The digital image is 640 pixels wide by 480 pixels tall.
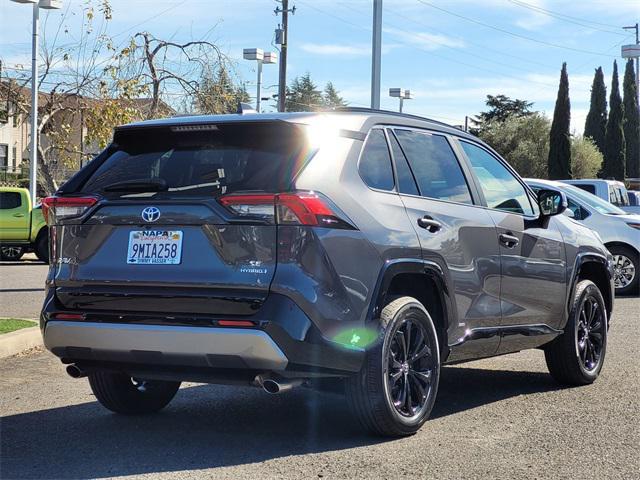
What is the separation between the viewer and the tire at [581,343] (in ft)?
24.3

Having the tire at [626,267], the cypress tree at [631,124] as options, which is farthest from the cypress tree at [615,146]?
the tire at [626,267]

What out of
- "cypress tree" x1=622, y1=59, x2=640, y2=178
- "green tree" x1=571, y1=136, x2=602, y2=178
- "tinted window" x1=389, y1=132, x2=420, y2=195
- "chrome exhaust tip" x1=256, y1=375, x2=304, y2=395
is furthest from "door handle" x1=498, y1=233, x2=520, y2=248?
"cypress tree" x1=622, y1=59, x2=640, y2=178

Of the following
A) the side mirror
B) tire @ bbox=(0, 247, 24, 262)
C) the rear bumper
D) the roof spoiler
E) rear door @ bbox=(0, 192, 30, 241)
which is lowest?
tire @ bbox=(0, 247, 24, 262)

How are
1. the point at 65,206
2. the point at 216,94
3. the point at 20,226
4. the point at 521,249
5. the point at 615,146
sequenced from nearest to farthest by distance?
the point at 65,206, the point at 521,249, the point at 20,226, the point at 216,94, the point at 615,146

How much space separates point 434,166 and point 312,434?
187 cm

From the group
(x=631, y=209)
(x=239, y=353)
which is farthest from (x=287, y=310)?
(x=631, y=209)

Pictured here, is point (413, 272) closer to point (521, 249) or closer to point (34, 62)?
point (521, 249)

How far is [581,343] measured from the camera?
7.61 metres

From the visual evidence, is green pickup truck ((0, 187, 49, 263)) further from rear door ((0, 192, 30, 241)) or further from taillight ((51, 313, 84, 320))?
taillight ((51, 313, 84, 320))

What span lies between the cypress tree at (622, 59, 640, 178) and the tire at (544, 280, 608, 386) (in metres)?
66.9

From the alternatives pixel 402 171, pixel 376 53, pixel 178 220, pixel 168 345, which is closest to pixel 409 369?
pixel 402 171

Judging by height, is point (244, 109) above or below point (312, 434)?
above

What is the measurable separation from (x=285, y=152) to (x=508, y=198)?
2.39m

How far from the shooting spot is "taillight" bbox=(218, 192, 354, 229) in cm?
498
